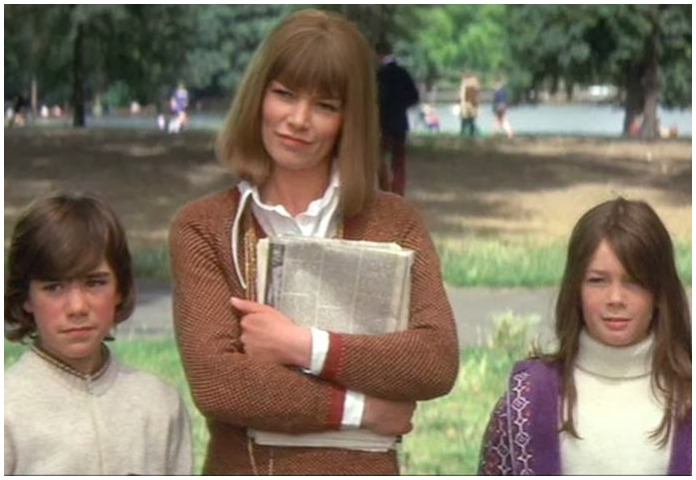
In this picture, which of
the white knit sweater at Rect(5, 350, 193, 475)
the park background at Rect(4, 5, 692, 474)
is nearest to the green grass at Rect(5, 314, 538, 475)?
the park background at Rect(4, 5, 692, 474)

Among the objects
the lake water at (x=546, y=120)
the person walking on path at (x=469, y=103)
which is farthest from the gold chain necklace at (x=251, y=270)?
the lake water at (x=546, y=120)

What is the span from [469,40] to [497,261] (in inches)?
568

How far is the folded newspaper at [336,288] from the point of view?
2285mm

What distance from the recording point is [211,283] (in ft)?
7.63

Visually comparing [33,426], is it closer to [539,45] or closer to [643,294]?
[643,294]

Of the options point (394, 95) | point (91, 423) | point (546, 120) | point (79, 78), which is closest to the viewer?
point (91, 423)

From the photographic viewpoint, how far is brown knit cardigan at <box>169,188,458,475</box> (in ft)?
7.48

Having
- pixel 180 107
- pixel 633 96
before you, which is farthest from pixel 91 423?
pixel 633 96

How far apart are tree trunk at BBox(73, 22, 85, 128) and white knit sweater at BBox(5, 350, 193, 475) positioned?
16.3 m

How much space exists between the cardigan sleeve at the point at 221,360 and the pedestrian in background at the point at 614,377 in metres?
0.40

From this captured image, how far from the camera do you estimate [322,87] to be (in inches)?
91.7

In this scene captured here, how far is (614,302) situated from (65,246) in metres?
0.93

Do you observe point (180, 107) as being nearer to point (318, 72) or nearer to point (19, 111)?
point (19, 111)

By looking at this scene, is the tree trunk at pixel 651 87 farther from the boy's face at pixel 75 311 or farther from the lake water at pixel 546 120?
the boy's face at pixel 75 311
